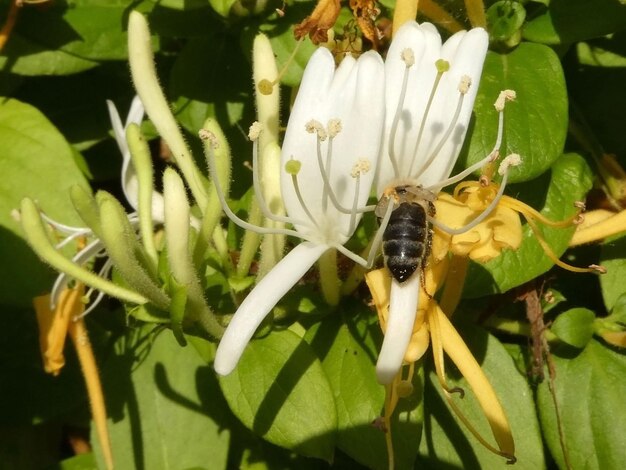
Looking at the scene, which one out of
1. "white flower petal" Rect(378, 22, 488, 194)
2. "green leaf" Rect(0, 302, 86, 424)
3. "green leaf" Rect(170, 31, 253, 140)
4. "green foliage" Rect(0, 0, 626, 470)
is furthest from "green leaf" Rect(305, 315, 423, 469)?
"green leaf" Rect(0, 302, 86, 424)

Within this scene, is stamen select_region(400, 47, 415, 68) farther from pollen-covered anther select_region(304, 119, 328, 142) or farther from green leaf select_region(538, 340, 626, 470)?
green leaf select_region(538, 340, 626, 470)

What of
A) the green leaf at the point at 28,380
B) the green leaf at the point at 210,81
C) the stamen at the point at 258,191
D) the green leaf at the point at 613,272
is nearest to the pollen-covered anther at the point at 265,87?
the stamen at the point at 258,191

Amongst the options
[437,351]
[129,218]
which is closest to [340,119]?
[437,351]

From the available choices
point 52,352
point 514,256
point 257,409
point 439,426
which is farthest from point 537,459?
point 52,352

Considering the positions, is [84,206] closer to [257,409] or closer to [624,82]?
[257,409]

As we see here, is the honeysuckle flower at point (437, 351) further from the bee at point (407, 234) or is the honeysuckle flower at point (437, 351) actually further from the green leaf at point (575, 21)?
the green leaf at point (575, 21)

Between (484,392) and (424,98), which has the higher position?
(424,98)

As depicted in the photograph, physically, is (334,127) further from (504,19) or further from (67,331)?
(67,331)
